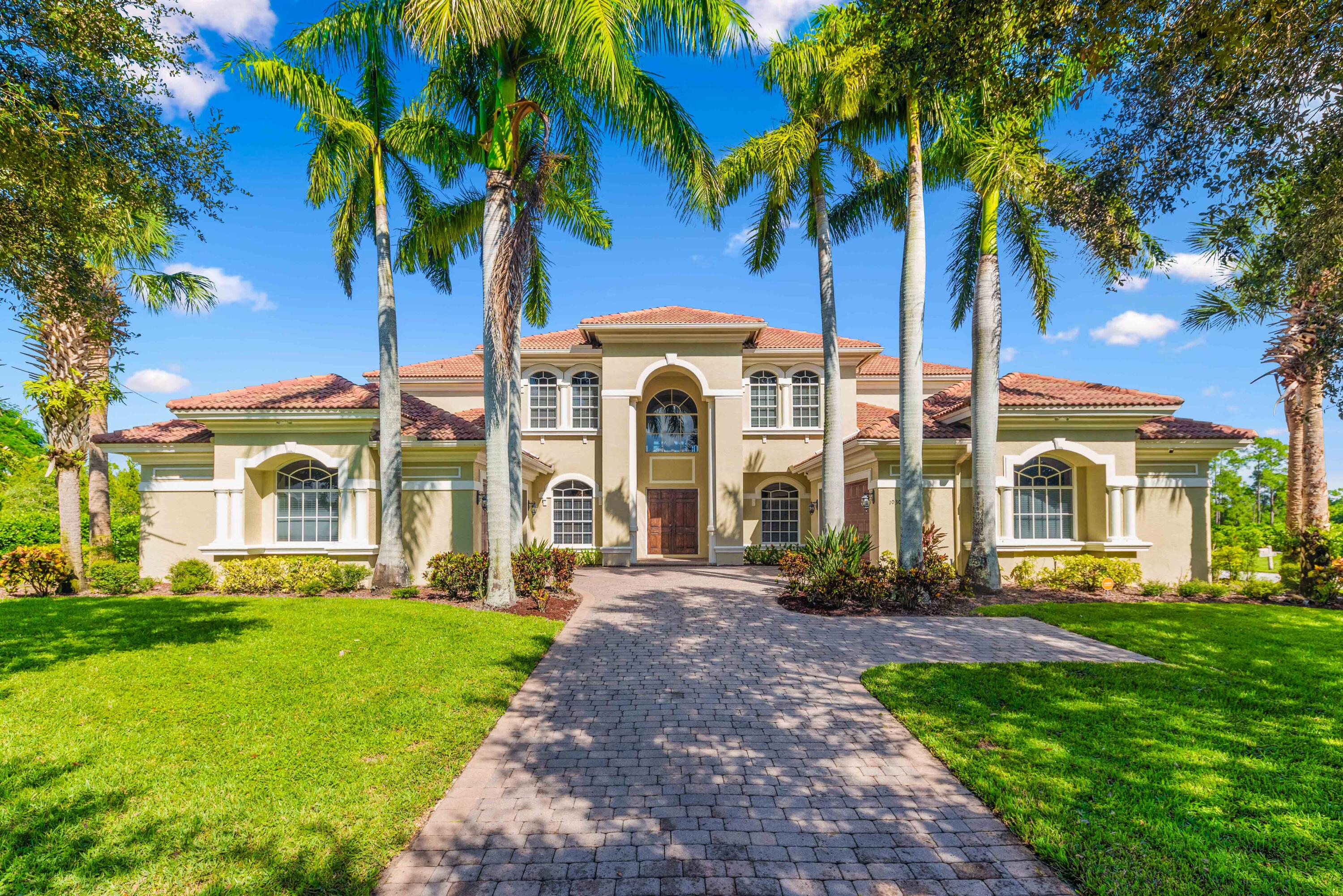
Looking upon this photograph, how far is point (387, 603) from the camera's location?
38.2ft

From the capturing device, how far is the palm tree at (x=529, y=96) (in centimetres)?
941

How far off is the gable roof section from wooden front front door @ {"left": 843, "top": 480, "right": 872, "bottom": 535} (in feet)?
21.8

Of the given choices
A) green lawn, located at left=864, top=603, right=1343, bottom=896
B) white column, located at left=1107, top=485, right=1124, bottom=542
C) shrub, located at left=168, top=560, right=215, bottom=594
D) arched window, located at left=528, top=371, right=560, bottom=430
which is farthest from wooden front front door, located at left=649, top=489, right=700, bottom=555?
green lawn, located at left=864, top=603, right=1343, bottom=896

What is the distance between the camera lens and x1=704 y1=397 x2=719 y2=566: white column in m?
20.7

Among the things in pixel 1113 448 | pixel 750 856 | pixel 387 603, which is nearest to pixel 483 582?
pixel 387 603

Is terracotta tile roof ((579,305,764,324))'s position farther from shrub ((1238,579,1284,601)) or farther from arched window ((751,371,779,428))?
shrub ((1238,579,1284,601))

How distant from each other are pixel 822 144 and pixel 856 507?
31.3 feet

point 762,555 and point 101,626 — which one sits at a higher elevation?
point 101,626

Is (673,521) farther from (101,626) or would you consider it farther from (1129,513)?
(101,626)

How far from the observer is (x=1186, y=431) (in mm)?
15656

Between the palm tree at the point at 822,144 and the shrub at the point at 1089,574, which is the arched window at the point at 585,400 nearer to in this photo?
the palm tree at the point at 822,144

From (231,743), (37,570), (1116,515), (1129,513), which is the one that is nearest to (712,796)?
(231,743)

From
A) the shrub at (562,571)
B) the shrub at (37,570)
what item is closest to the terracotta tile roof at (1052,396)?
the shrub at (562,571)

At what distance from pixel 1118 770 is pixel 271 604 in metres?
12.5
